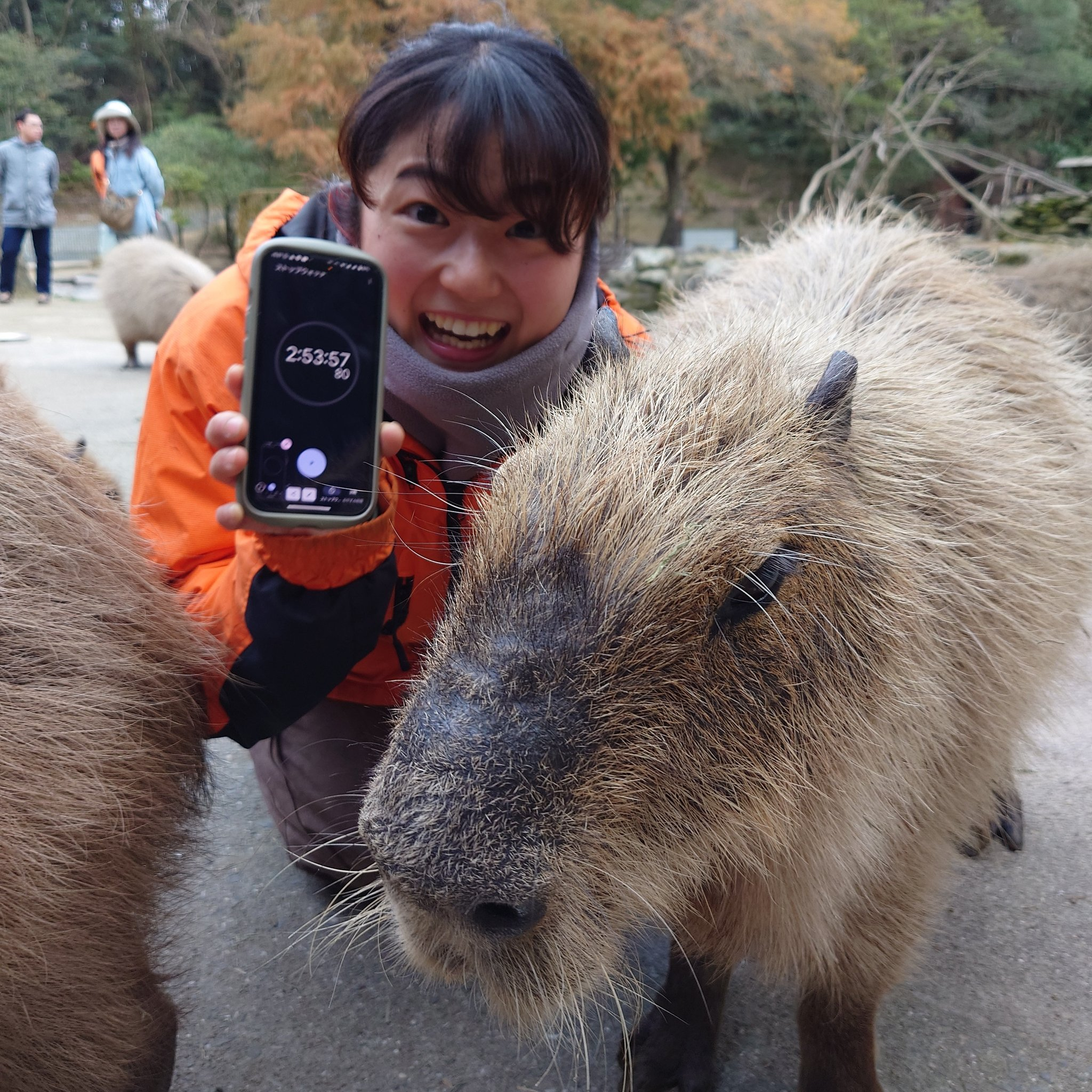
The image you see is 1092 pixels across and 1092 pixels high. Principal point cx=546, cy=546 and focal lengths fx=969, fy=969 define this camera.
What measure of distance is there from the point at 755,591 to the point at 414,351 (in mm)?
974

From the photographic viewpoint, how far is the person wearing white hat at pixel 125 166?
35.6 ft

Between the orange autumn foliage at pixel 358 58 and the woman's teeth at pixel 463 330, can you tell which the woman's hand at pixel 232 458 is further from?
the orange autumn foliage at pixel 358 58

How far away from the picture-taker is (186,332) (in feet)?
7.05

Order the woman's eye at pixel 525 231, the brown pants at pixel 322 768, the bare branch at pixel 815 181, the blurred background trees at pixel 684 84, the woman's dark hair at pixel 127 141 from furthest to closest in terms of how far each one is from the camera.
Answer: the blurred background trees at pixel 684 84, the woman's dark hair at pixel 127 141, the bare branch at pixel 815 181, the brown pants at pixel 322 768, the woman's eye at pixel 525 231

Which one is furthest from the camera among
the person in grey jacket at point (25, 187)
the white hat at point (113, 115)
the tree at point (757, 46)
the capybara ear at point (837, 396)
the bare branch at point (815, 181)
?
the tree at point (757, 46)

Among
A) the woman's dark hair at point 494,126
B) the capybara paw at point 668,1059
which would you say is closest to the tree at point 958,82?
the woman's dark hair at point 494,126

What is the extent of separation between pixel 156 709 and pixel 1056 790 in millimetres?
2780

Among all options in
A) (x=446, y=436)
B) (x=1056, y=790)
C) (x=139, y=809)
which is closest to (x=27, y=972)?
(x=139, y=809)

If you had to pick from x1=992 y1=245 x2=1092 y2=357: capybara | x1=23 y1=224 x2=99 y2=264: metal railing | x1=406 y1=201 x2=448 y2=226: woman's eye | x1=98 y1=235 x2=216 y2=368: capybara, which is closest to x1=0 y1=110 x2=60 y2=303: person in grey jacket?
x1=98 y1=235 x2=216 y2=368: capybara

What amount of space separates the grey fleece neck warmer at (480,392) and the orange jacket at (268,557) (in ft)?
0.25

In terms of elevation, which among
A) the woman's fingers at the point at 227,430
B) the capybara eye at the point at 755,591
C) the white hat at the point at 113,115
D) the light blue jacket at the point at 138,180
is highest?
the woman's fingers at the point at 227,430

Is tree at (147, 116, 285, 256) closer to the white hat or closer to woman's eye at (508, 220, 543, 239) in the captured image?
the white hat

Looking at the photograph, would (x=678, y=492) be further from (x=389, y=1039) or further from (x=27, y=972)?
(x=389, y=1039)

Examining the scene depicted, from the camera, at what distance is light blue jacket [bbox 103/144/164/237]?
10882mm
